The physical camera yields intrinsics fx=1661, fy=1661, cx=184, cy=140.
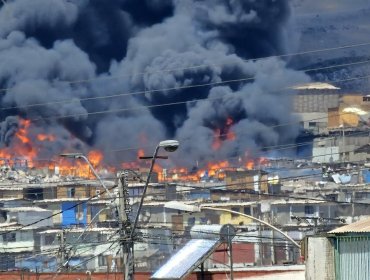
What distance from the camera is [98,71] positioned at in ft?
265

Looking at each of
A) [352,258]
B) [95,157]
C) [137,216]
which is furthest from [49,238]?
[352,258]

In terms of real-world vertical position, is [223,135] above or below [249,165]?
above

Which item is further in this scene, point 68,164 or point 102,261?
point 68,164

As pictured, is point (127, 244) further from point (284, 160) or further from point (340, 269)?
point (284, 160)

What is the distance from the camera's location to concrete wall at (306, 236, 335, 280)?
2130 centimetres

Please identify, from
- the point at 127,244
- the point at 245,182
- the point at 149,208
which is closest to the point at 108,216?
the point at 149,208

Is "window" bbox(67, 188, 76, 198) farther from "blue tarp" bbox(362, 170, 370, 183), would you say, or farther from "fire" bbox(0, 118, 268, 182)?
"blue tarp" bbox(362, 170, 370, 183)

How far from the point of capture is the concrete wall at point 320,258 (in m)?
21.3

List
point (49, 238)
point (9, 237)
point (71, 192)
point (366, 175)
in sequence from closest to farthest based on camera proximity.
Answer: point (9, 237)
point (49, 238)
point (71, 192)
point (366, 175)

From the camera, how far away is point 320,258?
70.3 ft

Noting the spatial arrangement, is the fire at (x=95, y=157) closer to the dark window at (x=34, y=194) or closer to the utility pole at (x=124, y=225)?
the dark window at (x=34, y=194)

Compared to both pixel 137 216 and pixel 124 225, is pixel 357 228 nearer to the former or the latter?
pixel 137 216

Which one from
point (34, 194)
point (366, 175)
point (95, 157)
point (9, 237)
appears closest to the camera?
point (9, 237)

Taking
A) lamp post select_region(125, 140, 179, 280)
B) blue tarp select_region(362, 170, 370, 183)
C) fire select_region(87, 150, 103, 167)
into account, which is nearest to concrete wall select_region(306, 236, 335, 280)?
lamp post select_region(125, 140, 179, 280)
